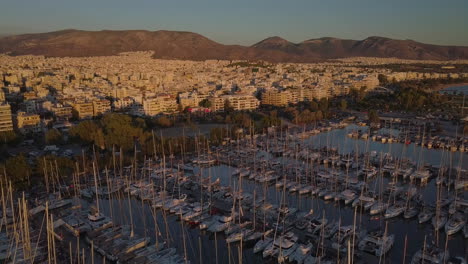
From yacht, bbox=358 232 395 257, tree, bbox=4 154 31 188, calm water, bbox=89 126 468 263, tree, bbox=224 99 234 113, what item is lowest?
calm water, bbox=89 126 468 263

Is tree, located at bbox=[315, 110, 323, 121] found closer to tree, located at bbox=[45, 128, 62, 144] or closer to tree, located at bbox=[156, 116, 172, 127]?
tree, located at bbox=[156, 116, 172, 127]

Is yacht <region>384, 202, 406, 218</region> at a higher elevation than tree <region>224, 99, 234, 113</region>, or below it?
below

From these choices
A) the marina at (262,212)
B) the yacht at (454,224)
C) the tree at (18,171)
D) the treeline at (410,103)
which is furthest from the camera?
the treeline at (410,103)

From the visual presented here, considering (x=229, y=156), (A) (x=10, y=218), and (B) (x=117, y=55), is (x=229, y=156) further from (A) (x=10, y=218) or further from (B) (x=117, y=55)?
(B) (x=117, y=55)

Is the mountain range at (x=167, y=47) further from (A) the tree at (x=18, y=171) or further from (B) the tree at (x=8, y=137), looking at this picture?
(A) the tree at (x=18, y=171)

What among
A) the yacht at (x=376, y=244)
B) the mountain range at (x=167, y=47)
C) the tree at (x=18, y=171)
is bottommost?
the yacht at (x=376, y=244)

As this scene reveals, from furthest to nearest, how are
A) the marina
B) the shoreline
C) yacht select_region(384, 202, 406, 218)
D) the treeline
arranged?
1. the shoreline
2. the treeline
3. yacht select_region(384, 202, 406, 218)
4. the marina

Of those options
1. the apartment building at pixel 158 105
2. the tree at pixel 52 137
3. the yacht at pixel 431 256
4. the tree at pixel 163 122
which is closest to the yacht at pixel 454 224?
the yacht at pixel 431 256

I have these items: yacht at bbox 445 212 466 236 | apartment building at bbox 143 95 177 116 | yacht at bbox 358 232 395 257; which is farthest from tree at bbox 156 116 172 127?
yacht at bbox 445 212 466 236

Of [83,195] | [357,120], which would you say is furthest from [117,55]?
[83,195]
